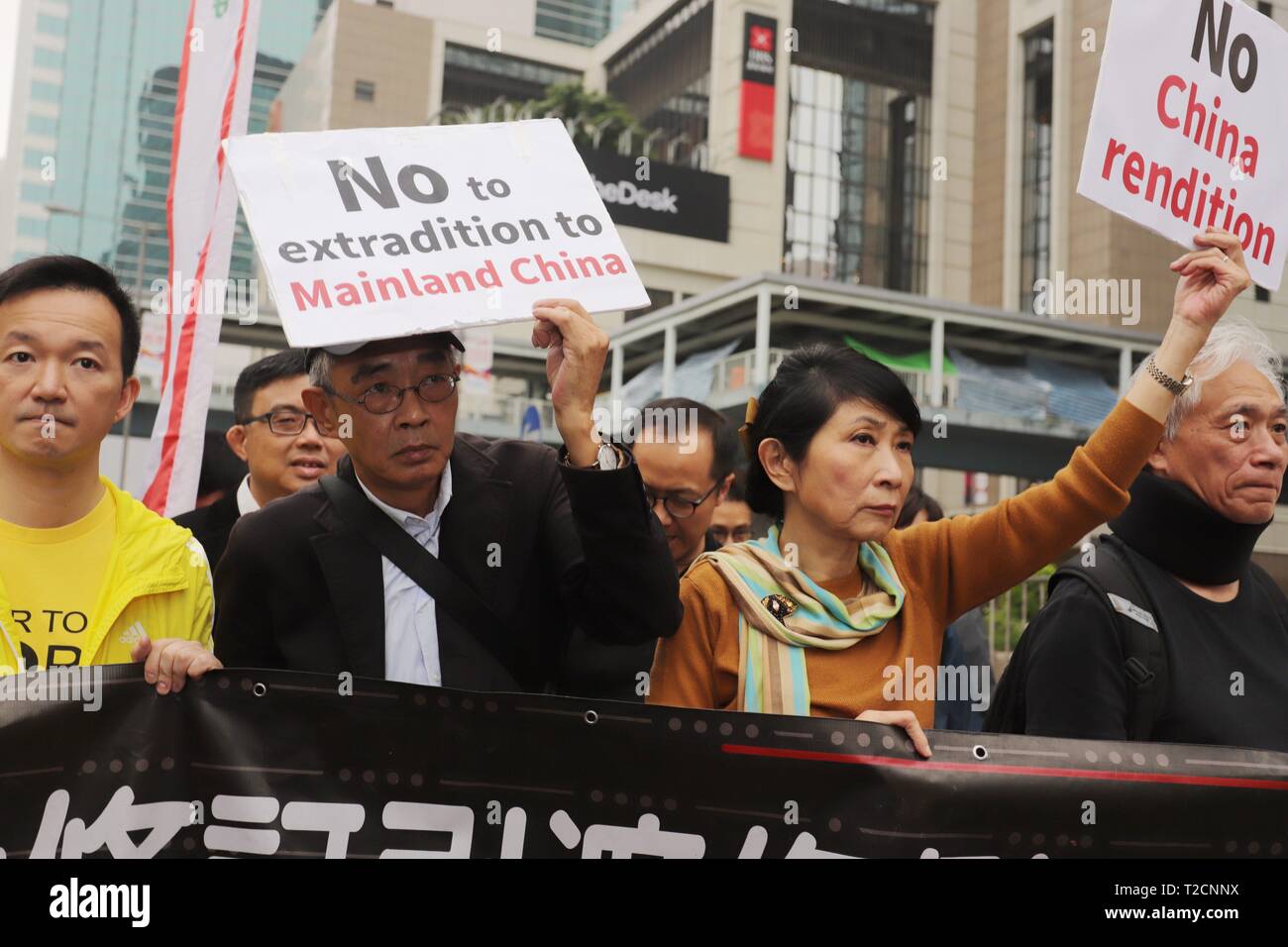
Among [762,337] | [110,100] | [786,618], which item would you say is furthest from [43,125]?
[786,618]

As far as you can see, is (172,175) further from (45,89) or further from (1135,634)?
(45,89)

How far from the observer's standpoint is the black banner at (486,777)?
2293 millimetres

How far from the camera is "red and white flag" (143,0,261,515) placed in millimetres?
4430

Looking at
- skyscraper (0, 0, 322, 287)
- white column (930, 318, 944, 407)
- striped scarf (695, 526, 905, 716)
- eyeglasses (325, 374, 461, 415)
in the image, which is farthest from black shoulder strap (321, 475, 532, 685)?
skyscraper (0, 0, 322, 287)

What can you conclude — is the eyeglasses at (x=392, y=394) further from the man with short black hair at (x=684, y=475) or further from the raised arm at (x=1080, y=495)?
the man with short black hair at (x=684, y=475)

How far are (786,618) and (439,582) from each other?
651 millimetres

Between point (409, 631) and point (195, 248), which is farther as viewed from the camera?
point (195, 248)

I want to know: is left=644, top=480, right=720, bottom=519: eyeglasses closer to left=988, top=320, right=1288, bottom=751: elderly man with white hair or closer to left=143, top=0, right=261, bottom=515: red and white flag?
left=988, top=320, right=1288, bottom=751: elderly man with white hair

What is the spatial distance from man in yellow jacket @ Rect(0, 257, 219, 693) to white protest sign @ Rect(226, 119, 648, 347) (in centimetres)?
40

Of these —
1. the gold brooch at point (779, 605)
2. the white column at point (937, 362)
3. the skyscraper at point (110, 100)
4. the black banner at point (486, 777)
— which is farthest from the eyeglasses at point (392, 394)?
the skyscraper at point (110, 100)

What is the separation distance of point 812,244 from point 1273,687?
54.8 meters

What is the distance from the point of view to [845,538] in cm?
275

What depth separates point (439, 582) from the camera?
264 cm
